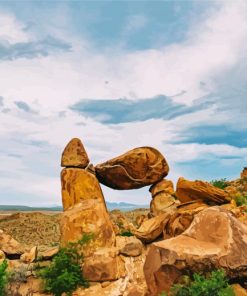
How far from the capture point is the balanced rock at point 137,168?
2686 cm

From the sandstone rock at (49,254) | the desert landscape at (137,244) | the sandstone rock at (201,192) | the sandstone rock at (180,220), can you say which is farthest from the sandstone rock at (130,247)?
the sandstone rock at (201,192)

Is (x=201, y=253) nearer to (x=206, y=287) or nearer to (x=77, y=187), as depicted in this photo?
(x=206, y=287)

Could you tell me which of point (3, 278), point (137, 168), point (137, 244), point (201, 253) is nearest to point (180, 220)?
point (137, 244)

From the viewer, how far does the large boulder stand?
14836 mm

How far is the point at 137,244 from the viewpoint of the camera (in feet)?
66.4

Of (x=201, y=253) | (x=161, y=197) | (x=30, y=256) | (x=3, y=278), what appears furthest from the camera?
(x=161, y=197)

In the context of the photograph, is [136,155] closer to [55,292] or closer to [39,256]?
[39,256]

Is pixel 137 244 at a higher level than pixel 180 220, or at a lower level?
lower

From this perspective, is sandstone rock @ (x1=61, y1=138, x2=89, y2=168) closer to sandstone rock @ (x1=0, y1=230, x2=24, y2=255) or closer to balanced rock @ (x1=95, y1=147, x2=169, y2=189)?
balanced rock @ (x1=95, y1=147, x2=169, y2=189)

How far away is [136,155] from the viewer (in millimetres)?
26891

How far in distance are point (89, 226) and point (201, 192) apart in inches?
222

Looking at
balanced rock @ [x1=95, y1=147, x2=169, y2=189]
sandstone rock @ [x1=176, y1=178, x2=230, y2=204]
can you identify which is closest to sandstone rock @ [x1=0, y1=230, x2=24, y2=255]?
balanced rock @ [x1=95, y1=147, x2=169, y2=189]

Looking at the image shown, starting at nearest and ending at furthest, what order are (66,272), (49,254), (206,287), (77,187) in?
(206,287), (66,272), (49,254), (77,187)

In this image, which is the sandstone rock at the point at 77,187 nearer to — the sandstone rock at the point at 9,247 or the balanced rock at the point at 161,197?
the sandstone rock at the point at 9,247
